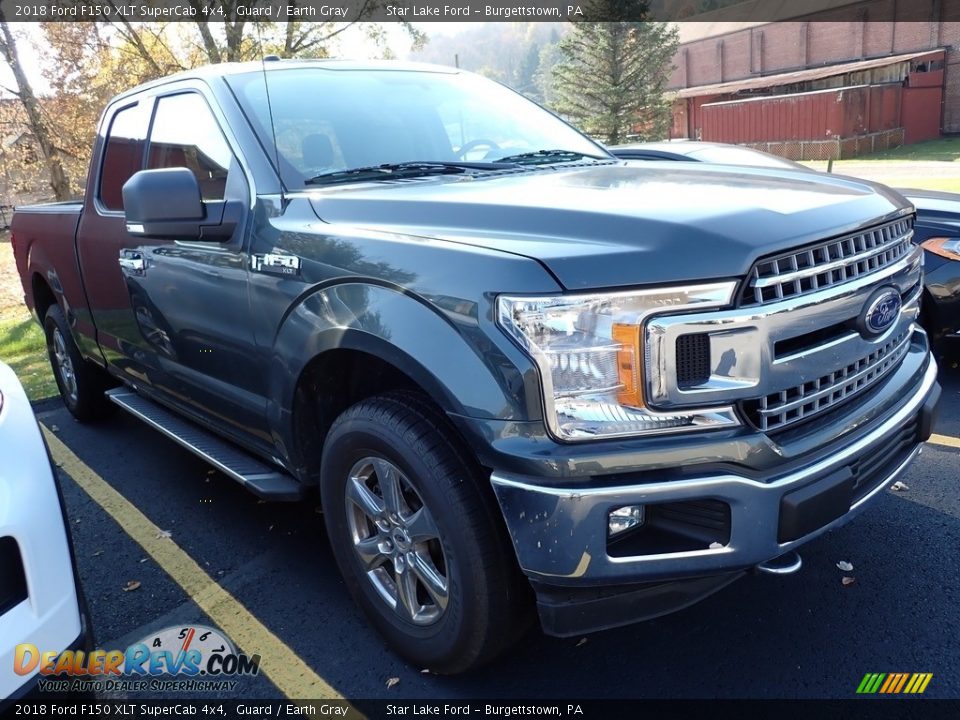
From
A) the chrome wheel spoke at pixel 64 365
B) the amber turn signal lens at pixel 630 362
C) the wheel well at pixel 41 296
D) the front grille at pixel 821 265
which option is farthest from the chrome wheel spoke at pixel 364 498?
the wheel well at pixel 41 296

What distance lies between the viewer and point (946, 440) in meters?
4.13

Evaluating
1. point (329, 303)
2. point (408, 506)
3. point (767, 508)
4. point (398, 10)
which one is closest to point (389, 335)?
point (329, 303)

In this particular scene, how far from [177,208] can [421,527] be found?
4.89 ft

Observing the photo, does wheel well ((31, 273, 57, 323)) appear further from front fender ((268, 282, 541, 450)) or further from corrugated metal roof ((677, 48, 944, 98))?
corrugated metal roof ((677, 48, 944, 98))

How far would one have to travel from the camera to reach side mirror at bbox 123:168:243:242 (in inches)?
110

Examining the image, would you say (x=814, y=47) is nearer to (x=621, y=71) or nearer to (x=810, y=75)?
(x=810, y=75)

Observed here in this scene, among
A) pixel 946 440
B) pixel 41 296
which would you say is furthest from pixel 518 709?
pixel 41 296

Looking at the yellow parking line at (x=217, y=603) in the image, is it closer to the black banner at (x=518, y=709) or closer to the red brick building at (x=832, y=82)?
the black banner at (x=518, y=709)

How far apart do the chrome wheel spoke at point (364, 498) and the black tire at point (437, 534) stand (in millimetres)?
17

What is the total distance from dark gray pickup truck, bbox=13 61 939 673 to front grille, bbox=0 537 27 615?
38.2 inches

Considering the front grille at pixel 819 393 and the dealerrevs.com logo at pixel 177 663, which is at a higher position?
the front grille at pixel 819 393

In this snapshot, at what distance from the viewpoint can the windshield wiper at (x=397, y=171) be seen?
291 centimetres

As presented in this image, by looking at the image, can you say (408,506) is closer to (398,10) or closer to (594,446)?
(594,446)

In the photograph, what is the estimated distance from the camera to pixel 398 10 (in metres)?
25.1
